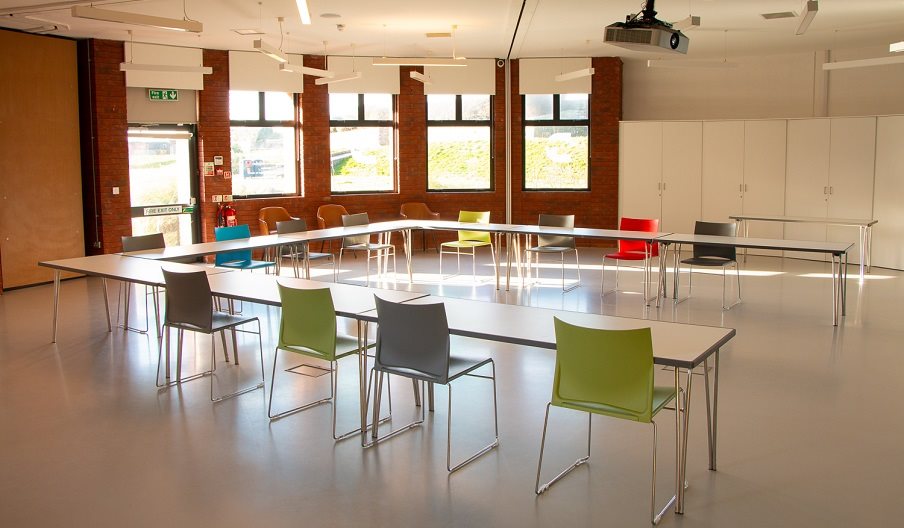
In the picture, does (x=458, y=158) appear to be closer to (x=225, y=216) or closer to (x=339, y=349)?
(x=225, y=216)

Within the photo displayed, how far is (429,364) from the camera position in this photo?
4215mm

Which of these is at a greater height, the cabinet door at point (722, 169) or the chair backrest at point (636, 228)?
the cabinet door at point (722, 169)

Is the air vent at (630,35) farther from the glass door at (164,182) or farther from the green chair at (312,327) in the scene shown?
the glass door at (164,182)

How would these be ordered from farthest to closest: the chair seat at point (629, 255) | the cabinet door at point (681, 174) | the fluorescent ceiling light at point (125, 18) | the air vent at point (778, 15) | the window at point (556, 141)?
the window at point (556, 141), the cabinet door at point (681, 174), the air vent at point (778, 15), the chair seat at point (629, 255), the fluorescent ceiling light at point (125, 18)

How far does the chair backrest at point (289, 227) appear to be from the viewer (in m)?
9.01

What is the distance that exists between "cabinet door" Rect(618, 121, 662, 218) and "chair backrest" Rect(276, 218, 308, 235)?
19.3ft

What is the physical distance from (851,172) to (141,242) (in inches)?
366

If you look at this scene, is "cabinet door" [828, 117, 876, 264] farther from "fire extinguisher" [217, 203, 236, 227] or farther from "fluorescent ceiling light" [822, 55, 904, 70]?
"fire extinguisher" [217, 203, 236, 227]

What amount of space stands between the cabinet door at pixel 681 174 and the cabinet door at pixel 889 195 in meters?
2.51

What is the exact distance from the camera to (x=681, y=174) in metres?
12.7

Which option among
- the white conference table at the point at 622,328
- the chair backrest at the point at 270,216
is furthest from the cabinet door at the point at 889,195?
the chair backrest at the point at 270,216

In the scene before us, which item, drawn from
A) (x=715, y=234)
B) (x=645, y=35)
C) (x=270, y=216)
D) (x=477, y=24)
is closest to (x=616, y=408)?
(x=645, y=35)

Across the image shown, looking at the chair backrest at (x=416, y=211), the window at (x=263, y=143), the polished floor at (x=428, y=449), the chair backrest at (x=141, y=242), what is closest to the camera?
the polished floor at (x=428, y=449)

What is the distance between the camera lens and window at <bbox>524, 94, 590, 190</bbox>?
43.0 ft
